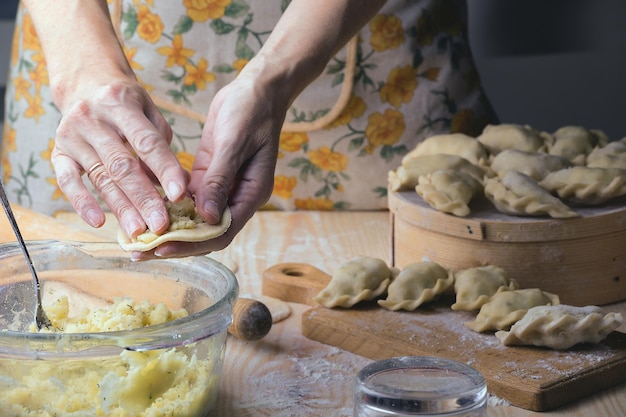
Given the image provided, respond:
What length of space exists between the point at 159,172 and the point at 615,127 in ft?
6.64

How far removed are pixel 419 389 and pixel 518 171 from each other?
60cm

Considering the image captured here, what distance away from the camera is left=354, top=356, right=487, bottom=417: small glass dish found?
0.82 metres

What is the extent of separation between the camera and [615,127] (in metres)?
2.74

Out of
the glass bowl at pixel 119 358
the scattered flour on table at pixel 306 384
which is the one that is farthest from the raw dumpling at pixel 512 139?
the glass bowl at pixel 119 358

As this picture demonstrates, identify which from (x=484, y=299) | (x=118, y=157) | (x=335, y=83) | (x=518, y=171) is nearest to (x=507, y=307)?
(x=484, y=299)

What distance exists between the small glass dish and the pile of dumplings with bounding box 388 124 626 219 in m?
0.42

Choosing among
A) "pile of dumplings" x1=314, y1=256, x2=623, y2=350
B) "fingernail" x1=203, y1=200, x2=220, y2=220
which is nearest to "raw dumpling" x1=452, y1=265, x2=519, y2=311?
"pile of dumplings" x1=314, y1=256, x2=623, y2=350

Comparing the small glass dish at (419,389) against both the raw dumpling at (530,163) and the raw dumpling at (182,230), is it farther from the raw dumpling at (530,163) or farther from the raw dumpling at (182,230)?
the raw dumpling at (530,163)

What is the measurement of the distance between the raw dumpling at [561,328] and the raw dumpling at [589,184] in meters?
0.22

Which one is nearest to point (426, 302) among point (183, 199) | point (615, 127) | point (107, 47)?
point (183, 199)

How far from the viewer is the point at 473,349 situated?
1107 millimetres

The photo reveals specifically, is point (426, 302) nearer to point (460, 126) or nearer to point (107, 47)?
point (107, 47)

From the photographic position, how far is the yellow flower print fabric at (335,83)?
69.7 inches

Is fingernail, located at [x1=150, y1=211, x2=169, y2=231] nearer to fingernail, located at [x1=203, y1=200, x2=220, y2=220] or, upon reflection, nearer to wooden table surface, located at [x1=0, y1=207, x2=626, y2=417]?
fingernail, located at [x1=203, y1=200, x2=220, y2=220]
